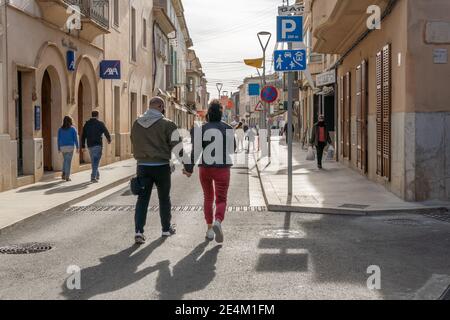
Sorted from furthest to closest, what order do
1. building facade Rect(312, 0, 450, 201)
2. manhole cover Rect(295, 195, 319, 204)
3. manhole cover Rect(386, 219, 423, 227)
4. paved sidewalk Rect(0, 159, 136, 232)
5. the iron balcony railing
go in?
the iron balcony railing < manhole cover Rect(295, 195, 319, 204) < building facade Rect(312, 0, 450, 201) < paved sidewalk Rect(0, 159, 136, 232) < manhole cover Rect(386, 219, 423, 227)

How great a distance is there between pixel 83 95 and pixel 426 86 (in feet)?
41.8

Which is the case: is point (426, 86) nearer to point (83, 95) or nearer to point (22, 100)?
point (22, 100)

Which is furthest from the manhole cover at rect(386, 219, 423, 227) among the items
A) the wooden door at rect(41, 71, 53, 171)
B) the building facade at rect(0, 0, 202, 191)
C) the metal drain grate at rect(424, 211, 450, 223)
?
the wooden door at rect(41, 71, 53, 171)

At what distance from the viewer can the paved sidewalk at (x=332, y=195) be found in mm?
10742

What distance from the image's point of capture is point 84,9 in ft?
61.2

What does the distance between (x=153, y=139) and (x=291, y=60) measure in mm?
5342

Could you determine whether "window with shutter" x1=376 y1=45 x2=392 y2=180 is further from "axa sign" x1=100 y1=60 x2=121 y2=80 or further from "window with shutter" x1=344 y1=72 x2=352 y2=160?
"axa sign" x1=100 y1=60 x2=121 y2=80

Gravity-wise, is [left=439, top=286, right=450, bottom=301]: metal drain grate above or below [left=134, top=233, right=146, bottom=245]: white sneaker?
below

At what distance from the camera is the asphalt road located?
5547mm

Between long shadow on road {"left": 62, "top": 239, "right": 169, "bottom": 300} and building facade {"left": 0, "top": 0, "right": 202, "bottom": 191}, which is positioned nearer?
long shadow on road {"left": 62, "top": 239, "right": 169, "bottom": 300}

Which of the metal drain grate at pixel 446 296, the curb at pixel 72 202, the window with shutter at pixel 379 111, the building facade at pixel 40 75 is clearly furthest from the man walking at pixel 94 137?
the metal drain grate at pixel 446 296

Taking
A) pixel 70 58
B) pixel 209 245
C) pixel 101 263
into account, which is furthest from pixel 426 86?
pixel 70 58

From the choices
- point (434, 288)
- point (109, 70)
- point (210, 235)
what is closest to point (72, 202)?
point (210, 235)

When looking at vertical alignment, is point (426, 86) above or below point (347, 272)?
above
